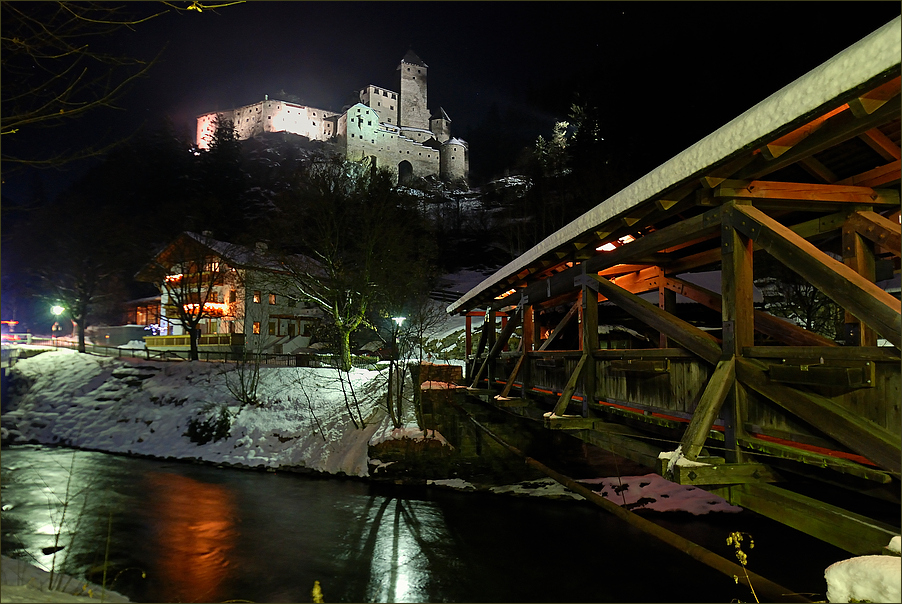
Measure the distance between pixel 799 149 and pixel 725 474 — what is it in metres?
2.63

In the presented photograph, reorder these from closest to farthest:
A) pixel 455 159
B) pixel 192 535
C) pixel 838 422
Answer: pixel 838 422 < pixel 192 535 < pixel 455 159

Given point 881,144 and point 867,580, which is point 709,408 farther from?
point 881,144

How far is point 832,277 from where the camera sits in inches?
137

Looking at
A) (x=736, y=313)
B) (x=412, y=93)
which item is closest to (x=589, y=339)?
(x=736, y=313)

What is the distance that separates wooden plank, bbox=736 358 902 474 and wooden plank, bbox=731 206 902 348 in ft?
1.93

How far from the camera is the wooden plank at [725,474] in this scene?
13.9 ft

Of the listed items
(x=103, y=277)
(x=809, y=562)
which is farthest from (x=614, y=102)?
(x=103, y=277)

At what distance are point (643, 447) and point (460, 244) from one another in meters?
51.8

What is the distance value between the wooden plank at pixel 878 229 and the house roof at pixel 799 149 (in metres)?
0.26

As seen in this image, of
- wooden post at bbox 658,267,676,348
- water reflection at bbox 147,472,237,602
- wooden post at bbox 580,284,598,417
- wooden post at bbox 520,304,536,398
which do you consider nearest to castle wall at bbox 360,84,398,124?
water reflection at bbox 147,472,237,602

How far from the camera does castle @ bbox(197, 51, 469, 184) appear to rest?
291ft

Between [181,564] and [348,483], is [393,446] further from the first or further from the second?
[181,564]

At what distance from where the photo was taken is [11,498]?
1598 centimetres

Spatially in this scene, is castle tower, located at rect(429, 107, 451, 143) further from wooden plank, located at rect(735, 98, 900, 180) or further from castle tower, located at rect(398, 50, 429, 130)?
wooden plank, located at rect(735, 98, 900, 180)
